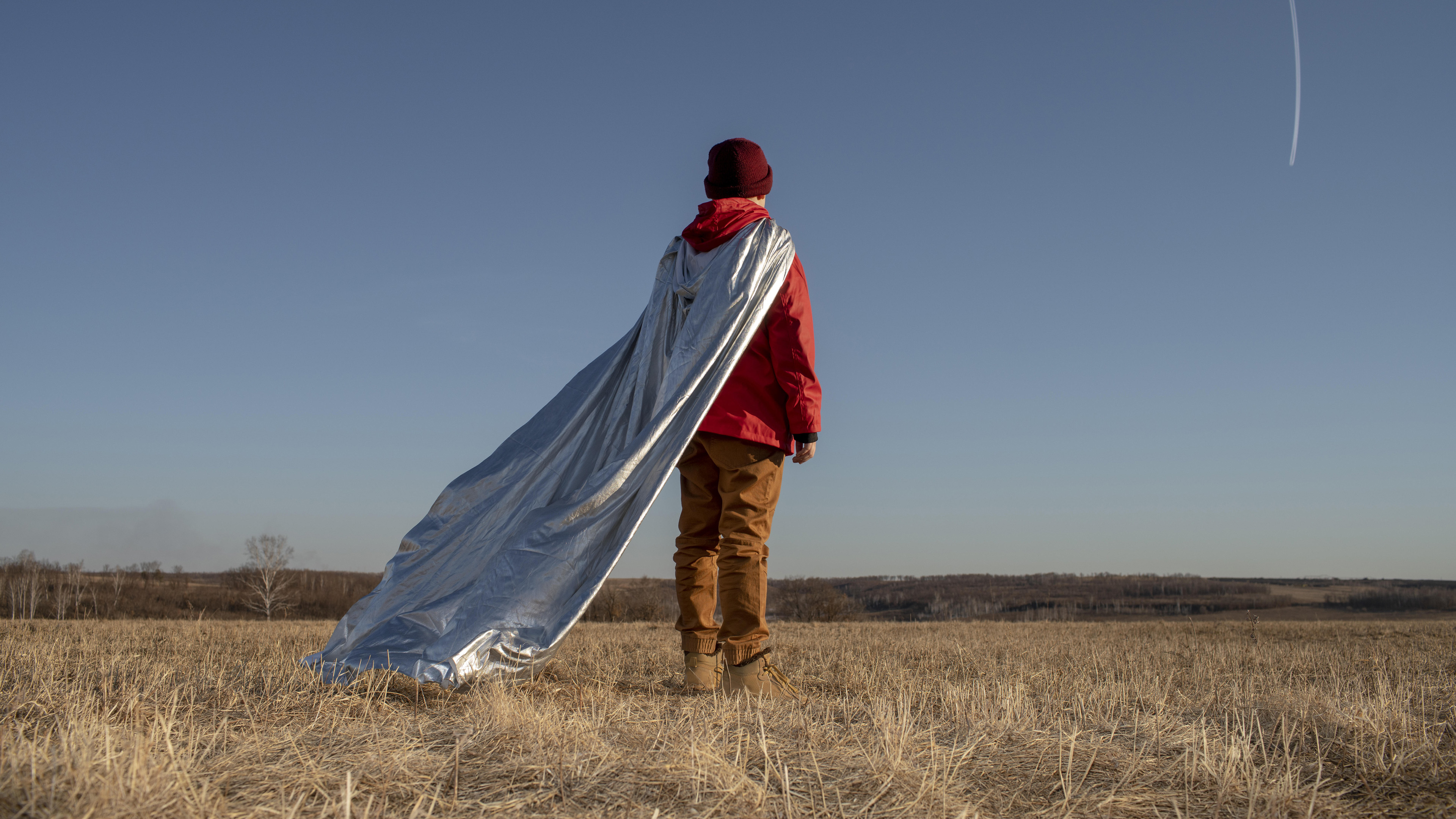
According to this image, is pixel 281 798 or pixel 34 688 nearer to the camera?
pixel 281 798

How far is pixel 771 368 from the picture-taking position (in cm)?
391

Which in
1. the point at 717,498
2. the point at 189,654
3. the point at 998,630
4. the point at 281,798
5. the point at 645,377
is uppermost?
the point at 645,377

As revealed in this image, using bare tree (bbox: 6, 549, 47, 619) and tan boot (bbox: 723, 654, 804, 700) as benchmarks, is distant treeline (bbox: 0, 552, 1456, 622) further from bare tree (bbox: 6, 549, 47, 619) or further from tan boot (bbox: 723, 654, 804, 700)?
tan boot (bbox: 723, 654, 804, 700)

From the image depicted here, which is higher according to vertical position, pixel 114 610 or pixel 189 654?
pixel 189 654

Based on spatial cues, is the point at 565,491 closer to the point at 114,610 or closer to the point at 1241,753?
the point at 1241,753

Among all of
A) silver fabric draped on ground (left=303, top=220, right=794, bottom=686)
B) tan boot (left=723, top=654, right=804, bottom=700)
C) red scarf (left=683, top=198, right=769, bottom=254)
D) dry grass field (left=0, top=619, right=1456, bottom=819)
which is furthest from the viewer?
red scarf (left=683, top=198, right=769, bottom=254)

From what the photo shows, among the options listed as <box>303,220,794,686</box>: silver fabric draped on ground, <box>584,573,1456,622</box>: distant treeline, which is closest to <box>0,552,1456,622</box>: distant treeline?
<box>584,573,1456,622</box>: distant treeline

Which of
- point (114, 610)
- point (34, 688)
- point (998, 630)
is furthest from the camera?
point (114, 610)

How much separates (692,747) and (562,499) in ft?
7.02

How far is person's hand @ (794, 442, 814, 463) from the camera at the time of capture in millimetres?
3779

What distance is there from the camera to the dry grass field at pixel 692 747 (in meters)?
1.77

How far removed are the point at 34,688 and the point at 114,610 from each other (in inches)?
1338

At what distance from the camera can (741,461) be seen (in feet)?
12.3

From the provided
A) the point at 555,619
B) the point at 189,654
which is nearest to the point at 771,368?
the point at 555,619
